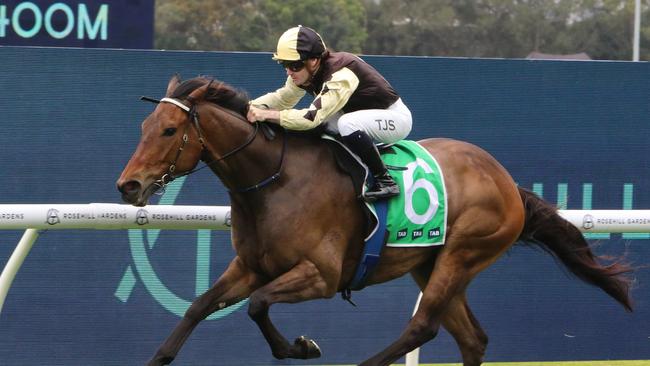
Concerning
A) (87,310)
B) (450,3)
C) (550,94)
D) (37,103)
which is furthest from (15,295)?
(450,3)

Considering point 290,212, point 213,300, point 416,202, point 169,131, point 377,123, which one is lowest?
point 213,300

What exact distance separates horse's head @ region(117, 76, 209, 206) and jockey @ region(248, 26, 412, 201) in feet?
1.09

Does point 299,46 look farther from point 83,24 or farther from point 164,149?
point 83,24

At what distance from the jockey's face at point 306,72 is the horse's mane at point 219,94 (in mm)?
248

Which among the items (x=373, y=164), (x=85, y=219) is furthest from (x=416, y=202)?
(x=85, y=219)

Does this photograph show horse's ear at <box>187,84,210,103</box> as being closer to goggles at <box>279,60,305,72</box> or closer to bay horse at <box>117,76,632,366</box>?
bay horse at <box>117,76,632,366</box>

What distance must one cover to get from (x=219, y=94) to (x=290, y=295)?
36.7 inches

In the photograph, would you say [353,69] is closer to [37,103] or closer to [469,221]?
[469,221]

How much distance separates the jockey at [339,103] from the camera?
5191 mm

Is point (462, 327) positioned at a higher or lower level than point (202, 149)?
lower


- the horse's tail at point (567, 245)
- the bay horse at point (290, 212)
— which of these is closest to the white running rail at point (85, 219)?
the bay horse at point (290, 212)

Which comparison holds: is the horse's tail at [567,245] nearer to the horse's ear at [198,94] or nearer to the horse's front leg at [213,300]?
the horse's front leg at [213,300]

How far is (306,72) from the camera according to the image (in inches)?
210

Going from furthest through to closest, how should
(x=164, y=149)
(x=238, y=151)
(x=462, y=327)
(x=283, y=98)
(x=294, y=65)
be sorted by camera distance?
(x=462, y=327) < (x=283, y=98) < (x=294, y=65) < (x=238, y=151) < (x=164, y=149)
